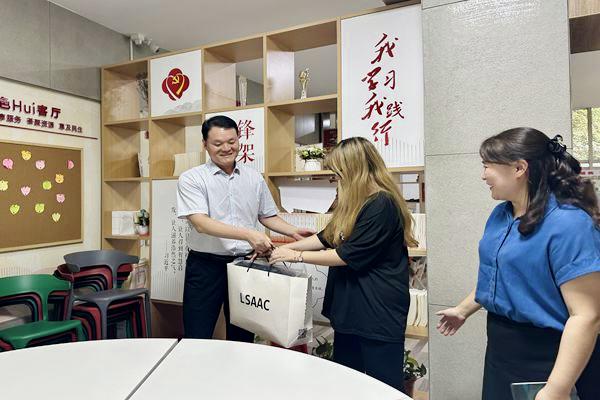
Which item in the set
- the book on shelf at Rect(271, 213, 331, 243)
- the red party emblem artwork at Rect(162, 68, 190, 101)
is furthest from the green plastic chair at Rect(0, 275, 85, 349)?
the red party emblem artwork at Rect(162, 68, 190, 101)

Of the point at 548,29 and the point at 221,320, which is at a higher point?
the point at 548,29

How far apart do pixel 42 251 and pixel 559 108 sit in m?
3.51

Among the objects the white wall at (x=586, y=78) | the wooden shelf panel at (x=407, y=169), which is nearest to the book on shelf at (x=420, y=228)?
the wooden shelf panel at (x=407, y=169)

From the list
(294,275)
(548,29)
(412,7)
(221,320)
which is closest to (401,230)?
(294,275)

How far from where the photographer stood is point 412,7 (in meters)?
2.52

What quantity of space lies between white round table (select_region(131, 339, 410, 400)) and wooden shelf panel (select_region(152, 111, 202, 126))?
2.30m

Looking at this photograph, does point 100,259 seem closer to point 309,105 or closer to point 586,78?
point 309,105

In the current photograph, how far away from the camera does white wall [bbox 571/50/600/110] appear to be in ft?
16.4

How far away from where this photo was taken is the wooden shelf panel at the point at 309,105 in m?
2.84

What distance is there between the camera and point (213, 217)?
2473 millimetres

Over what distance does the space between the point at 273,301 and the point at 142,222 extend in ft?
7.65

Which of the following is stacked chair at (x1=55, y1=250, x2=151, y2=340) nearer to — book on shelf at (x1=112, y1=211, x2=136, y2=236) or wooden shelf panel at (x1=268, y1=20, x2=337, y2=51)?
book on shelf at (x1=112, y1=211, x2=136, y2=236)

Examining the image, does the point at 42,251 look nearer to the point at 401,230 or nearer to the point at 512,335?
the point at 401,230

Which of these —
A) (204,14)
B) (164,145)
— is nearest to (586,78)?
(204,14)
